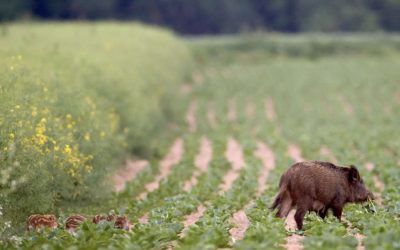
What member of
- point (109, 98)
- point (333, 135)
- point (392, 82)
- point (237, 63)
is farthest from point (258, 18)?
point (109, 98)

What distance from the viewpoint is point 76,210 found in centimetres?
1432

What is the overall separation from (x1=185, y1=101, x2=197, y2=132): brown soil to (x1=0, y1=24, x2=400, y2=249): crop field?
0.26ft

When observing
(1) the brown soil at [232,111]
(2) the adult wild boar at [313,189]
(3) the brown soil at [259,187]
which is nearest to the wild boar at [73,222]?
(3) the brown soil at [259,187]

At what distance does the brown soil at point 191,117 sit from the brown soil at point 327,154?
24.4ft

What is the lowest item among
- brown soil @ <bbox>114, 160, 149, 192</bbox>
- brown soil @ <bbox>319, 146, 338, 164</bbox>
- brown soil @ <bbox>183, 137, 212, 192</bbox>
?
brown soil @ <bbox>114, 160, 149, 192</bbox>

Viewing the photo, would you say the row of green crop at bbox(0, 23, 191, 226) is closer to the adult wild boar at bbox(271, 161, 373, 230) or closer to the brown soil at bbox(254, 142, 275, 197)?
the brown soil at bbox(254, 142, 275, 197)

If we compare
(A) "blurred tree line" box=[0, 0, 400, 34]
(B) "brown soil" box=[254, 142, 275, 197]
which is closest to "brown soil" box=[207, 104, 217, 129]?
(B) "brown soil" box=[254, 142, 275, 197]

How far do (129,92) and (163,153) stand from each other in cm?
274

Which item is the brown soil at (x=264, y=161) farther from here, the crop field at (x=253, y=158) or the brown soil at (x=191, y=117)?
the brown soil at (x=191, y=117)

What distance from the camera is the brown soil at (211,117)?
1244 inches

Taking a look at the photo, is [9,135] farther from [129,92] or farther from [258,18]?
[258,18]

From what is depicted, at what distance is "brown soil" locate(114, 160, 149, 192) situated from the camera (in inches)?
729

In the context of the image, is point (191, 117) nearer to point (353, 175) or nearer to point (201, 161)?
point (201, 161)

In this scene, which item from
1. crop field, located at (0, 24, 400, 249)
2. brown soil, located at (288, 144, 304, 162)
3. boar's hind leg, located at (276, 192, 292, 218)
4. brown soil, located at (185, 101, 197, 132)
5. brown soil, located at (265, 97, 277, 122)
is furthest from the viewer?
brown soil, located at (265, 97, 277, 122)
